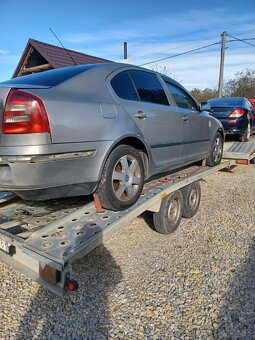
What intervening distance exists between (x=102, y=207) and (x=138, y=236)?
1099 millimetres

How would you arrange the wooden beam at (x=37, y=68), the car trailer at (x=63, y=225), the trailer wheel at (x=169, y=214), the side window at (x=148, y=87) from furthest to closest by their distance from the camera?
the wooden beam at (x=37, y=68) → the trailer wheel at (x=169, y=214) → the side window at (x=148, y=87) → the car trailer at (x=63, y=225)

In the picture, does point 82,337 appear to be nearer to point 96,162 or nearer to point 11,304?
point 11,304

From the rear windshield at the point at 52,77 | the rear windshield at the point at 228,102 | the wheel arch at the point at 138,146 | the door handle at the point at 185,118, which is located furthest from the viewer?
the rear windshield at the point at 228,102

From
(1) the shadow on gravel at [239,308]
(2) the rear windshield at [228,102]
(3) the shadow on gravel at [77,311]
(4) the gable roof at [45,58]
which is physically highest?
(4) the gable roof at [45,58]

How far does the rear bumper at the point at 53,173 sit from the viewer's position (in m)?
2.33

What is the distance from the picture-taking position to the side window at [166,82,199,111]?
4.25 metres

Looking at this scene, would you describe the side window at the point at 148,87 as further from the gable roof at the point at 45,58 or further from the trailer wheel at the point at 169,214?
the gable roof at the point at 45,58

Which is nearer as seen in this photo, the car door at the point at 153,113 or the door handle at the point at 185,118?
the car door at the point at 153,113

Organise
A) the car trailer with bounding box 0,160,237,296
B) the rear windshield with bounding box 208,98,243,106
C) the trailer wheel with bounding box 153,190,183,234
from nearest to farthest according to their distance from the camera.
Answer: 1. the car trailer with bounding box 0,160,237,296
2. the trailer wheel with bounding box 153,190,183,234
3. the rear windshield with bounding box 208,98,243,106

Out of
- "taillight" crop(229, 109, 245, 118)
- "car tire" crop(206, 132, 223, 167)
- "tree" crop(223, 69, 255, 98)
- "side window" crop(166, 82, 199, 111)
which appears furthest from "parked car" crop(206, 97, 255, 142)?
"tree" crop(223, 69, 255, 98)

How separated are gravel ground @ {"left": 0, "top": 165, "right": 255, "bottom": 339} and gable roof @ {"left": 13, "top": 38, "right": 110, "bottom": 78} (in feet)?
38.1

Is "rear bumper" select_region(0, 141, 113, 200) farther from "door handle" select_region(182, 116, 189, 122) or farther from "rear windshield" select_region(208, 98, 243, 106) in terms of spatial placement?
"rear windshield" select_region(208, 98, 243, 106)

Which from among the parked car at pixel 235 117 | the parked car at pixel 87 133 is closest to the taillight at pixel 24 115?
the parked car at pixel 87 133

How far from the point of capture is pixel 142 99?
344 centimetres
